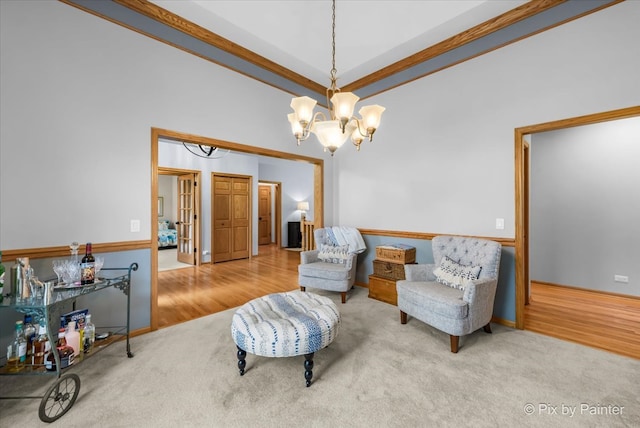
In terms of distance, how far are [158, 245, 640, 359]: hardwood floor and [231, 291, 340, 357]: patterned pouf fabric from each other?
1.47 m

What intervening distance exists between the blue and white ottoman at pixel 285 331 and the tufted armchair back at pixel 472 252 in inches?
63.1

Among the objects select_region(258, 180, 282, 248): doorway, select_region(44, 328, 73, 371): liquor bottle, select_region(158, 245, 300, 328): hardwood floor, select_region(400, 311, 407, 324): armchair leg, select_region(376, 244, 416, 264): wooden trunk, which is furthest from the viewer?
select_region(258, 180, 282, 248): doorway

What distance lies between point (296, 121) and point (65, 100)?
2.03 m

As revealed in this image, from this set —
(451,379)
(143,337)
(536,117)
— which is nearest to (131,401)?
(143,337)

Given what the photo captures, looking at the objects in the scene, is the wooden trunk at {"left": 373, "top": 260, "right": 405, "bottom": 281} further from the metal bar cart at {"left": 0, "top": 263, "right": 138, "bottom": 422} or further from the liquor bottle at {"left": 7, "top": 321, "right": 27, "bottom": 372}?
the liquor bottle at {"left": 7, "top": 321, "right": 27, "bottom": 372}

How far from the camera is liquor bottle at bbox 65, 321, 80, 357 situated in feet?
6.31

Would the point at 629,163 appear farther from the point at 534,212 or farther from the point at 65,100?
the point at 65,100

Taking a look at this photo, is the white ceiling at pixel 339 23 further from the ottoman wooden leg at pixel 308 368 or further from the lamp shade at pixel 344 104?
the ottoman wooden leg at pixel 308 368

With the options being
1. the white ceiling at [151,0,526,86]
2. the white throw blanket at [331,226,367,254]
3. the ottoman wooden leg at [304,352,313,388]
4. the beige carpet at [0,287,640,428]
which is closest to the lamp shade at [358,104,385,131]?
the white ceiling at [151,0,526,86]

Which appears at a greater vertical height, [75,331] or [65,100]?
[65,100]

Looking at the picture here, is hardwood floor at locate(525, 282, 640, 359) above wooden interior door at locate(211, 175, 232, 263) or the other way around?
the other way around

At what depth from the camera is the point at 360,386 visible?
189 centimetres

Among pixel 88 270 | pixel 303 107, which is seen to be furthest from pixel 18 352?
pixel 303 107

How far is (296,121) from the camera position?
2.30 m
